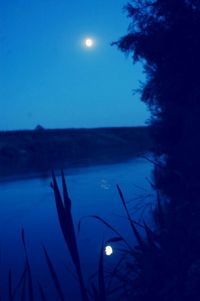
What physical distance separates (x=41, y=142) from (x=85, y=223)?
45720mm

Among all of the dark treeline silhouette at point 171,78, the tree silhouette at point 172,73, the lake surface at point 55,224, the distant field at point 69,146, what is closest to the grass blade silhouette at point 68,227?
the lake surface at point 55,224

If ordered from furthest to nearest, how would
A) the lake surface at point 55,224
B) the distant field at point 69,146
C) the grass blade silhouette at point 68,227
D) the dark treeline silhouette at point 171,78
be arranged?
the distant field at point 69,146 → the dark treeline silhouette at point 171,78 → the lake surface at point 55,224 → the grass blade silhouette at point 68,227

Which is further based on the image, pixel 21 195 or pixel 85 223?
pixel 21 195

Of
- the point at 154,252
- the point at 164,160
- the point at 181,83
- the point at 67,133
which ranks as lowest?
the point at 154,252

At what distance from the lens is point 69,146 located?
60.6m

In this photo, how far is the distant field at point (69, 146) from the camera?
47.5 metres

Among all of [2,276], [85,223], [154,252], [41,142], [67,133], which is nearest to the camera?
[154,252]

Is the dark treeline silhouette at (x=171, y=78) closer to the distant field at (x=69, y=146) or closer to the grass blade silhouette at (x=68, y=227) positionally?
Result: the grass blade silhouette at (x=68, y=227)

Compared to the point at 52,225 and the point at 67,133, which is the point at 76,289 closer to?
the point at 52,225

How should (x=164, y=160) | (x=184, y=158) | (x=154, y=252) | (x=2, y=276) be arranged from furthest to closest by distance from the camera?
(x=164, y=160) → (x=184, y=158) → (x=2, y=276) → (x=154, y=252)

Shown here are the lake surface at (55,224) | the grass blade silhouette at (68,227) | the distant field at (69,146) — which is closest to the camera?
the grass blade silhouette at (68,227)

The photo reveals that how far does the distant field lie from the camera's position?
47.5 m

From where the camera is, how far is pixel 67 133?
2667 inches

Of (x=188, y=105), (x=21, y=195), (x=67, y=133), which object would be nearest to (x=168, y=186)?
(x=188, y=105)
